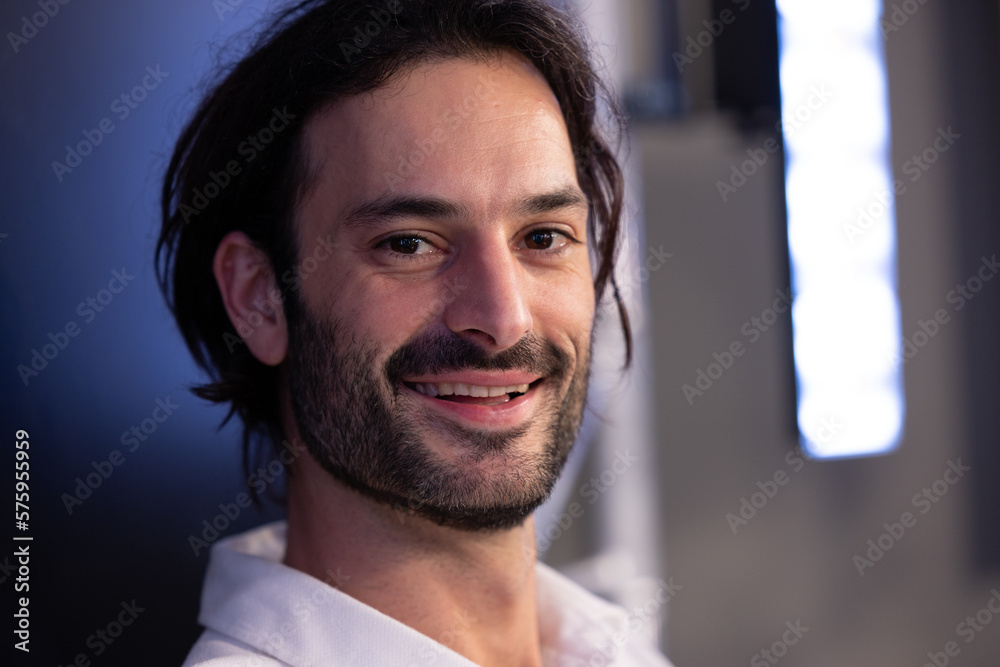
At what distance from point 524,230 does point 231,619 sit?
0.62m

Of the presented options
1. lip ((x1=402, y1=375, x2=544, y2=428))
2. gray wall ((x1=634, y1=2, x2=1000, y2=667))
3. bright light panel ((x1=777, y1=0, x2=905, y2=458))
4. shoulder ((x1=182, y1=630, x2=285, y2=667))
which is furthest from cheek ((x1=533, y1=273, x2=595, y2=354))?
bright light panel ((x1=777, y1=0, x2=905, y2=458))

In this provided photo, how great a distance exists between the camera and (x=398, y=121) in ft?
3.47

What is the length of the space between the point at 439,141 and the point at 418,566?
55 cm

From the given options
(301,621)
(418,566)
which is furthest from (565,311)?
(301,621)

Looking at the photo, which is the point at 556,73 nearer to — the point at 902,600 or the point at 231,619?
the point at 231,619

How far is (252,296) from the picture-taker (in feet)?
3.87

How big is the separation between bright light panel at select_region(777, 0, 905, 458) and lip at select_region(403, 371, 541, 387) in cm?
187

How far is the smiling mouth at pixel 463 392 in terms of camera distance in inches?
41.5

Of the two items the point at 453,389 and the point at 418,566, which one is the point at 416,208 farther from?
the point at 418,566

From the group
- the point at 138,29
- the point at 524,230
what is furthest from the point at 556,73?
the point at 138,29

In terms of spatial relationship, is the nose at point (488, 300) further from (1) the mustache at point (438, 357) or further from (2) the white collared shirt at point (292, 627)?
(2) the white collared shirt at point (292, 627)

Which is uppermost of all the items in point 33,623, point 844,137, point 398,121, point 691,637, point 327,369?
point 844,137

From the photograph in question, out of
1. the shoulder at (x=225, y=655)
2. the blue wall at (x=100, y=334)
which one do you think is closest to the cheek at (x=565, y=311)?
the shoulder at (x=225, y=655)

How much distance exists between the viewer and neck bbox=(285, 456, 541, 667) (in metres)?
1.10
